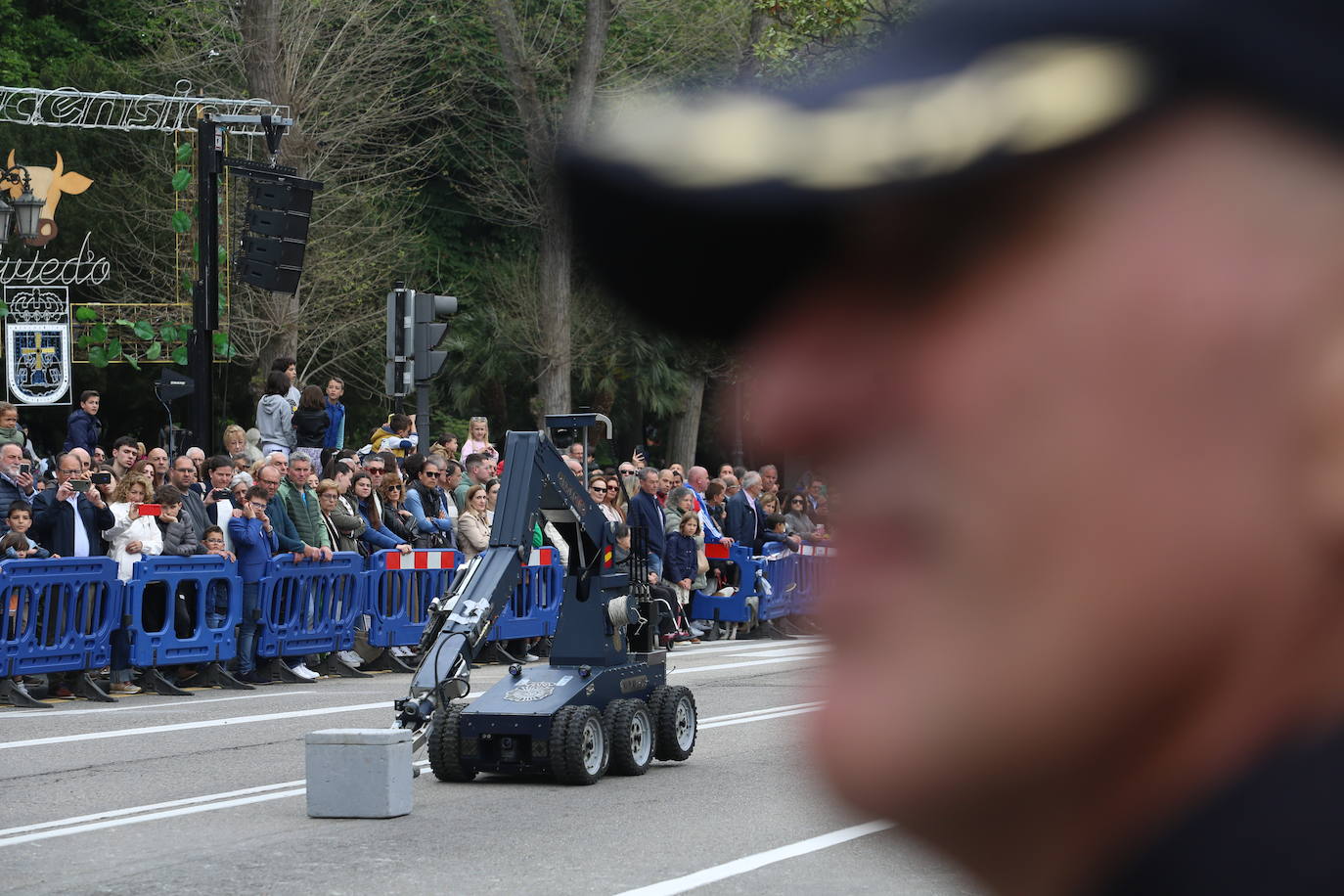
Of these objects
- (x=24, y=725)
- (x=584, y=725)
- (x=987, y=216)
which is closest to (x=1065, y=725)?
(x=987, y=216)

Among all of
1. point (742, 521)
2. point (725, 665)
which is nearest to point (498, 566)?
point (725, 665)

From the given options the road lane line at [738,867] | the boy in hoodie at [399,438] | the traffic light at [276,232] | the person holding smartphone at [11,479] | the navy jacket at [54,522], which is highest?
the traffic light at [276,232]

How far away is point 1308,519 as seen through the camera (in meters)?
0.63

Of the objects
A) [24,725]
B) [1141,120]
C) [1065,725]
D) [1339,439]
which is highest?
[1141,120]

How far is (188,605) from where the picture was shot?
15258mm

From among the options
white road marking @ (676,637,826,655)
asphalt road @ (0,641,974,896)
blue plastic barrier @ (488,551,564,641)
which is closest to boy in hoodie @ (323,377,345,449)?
blue plastic barrier @ (488,551,564,641)

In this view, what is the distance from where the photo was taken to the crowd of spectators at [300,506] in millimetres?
14719

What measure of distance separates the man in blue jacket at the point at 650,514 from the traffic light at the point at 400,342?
132 inches

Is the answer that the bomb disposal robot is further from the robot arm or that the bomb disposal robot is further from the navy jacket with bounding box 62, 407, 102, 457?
the navy jacket with bounding box 62, 407, 102, 457

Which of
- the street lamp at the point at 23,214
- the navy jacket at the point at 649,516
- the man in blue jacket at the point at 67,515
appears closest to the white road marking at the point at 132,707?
the man in blue jacket at the point at 67,515

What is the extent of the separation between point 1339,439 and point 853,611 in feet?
0.62

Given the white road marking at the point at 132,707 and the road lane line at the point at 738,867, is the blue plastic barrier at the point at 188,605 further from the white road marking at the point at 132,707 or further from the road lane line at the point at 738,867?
the road lane line at the point at 738,867

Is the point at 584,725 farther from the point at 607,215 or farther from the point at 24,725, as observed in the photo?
the point at 607,215

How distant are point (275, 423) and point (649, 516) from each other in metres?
4.02
